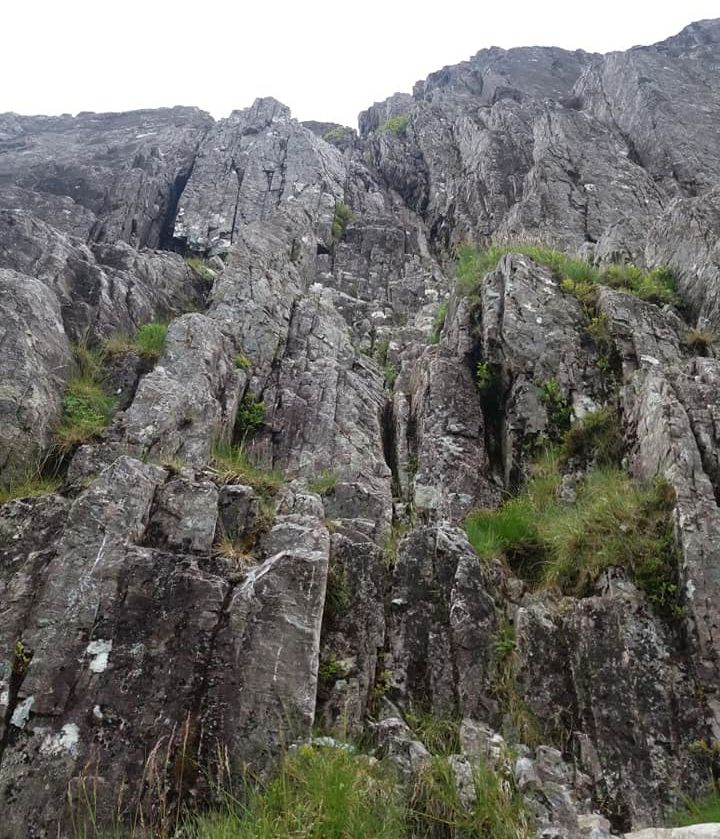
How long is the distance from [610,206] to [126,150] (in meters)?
23.3

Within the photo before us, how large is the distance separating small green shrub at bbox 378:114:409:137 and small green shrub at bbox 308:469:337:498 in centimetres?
3092

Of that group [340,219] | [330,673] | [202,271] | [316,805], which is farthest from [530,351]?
[340,219]

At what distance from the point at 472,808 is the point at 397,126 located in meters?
38.2

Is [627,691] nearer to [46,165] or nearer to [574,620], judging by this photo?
[574,620]

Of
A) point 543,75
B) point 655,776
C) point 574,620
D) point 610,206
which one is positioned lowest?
point 655,776

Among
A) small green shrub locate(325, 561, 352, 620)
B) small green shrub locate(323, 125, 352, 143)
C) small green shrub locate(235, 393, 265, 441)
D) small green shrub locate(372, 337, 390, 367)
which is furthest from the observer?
small green shrub locate(323, 125, 352, 143)

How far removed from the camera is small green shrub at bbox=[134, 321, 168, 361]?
12047 millimetres

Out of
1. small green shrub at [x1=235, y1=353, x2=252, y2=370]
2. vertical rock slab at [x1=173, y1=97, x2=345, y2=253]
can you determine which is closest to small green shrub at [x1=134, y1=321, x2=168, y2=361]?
small green shrub at [x1=235, y1=353, x2=252, y2=370]

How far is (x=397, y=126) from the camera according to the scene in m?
37.8

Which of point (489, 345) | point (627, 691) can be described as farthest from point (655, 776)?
point (489, 345)

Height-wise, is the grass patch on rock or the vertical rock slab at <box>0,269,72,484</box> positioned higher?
the vertical rock slab at <box>0,269,72,484</box>

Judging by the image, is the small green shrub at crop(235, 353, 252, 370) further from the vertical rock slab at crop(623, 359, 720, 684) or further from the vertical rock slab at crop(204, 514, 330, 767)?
the vertical rock slab at crop(623, 359, 720, 684)

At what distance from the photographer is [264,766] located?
19.5ft

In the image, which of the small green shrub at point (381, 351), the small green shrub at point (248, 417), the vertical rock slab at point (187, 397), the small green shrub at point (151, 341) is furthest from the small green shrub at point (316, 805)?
the small green shrub at point (381, 351)
